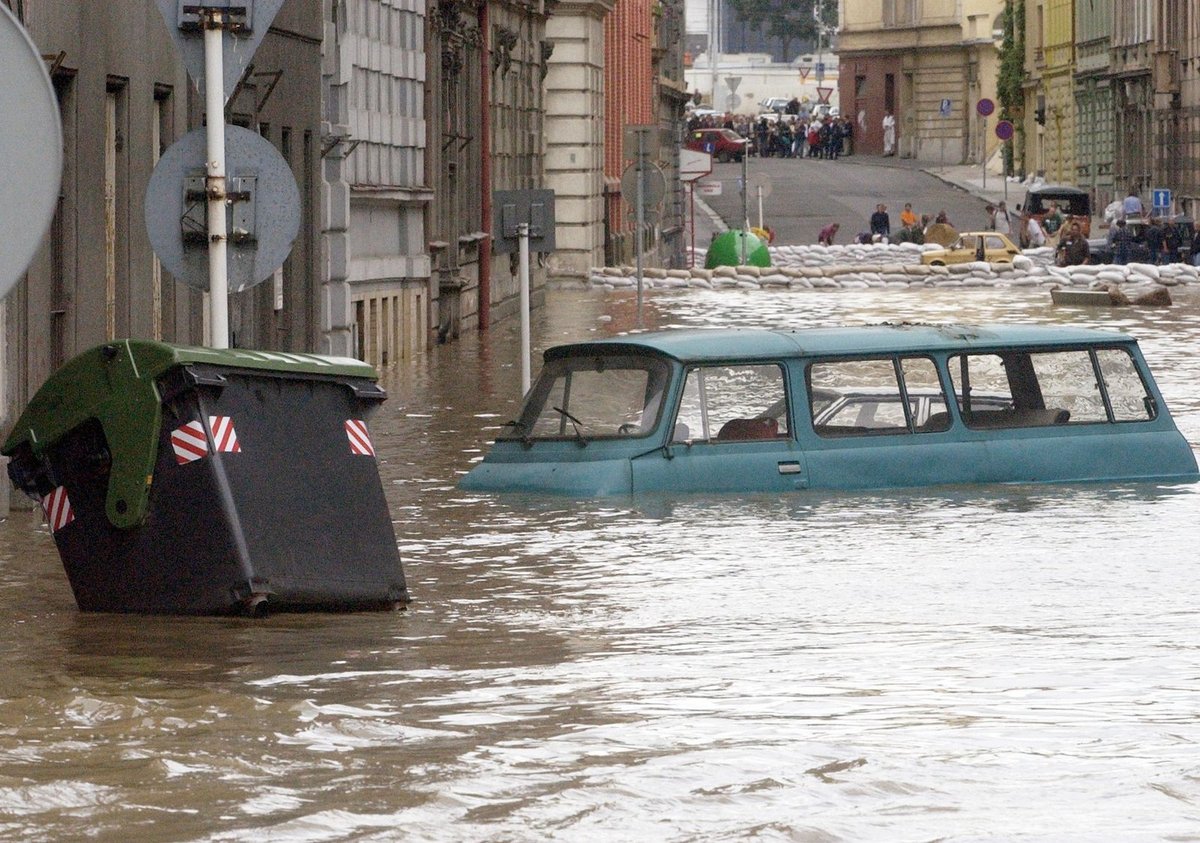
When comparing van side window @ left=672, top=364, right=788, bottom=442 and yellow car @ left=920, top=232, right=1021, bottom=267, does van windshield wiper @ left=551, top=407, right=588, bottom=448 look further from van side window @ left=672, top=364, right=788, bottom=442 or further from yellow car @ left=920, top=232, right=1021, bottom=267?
yellow car @ left=920, top=232, right=1021, bottom=267

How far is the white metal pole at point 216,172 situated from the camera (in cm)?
1223

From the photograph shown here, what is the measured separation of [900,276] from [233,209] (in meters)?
49.9

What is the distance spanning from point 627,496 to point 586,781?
30.3 feet

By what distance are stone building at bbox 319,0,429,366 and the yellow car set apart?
93.5 ft

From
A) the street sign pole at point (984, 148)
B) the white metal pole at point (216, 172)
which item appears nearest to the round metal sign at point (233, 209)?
the white metal pole at point (216, 172)

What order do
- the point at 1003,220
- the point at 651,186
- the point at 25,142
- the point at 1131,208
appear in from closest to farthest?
1. the point at 25,142
2. the point at 651,186
3. the point at 1131,208
4. the point at 1003,220

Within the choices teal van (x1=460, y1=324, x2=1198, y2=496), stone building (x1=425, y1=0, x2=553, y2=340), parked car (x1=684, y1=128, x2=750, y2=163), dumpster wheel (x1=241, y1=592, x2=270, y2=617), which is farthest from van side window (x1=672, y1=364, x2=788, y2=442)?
parked car (x1=684, y1=128, x2=750, y2=163)

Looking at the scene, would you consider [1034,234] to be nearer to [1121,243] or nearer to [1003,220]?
[1003,220]

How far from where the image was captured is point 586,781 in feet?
26.9

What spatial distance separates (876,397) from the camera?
18.1 m

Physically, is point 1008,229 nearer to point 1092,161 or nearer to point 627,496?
point 1092,161

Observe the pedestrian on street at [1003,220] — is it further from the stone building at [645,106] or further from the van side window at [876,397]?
the van side window at [876,397]

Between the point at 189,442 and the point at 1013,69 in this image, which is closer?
the point at 189,442

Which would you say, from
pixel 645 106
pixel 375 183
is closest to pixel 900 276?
pixel 645 106
